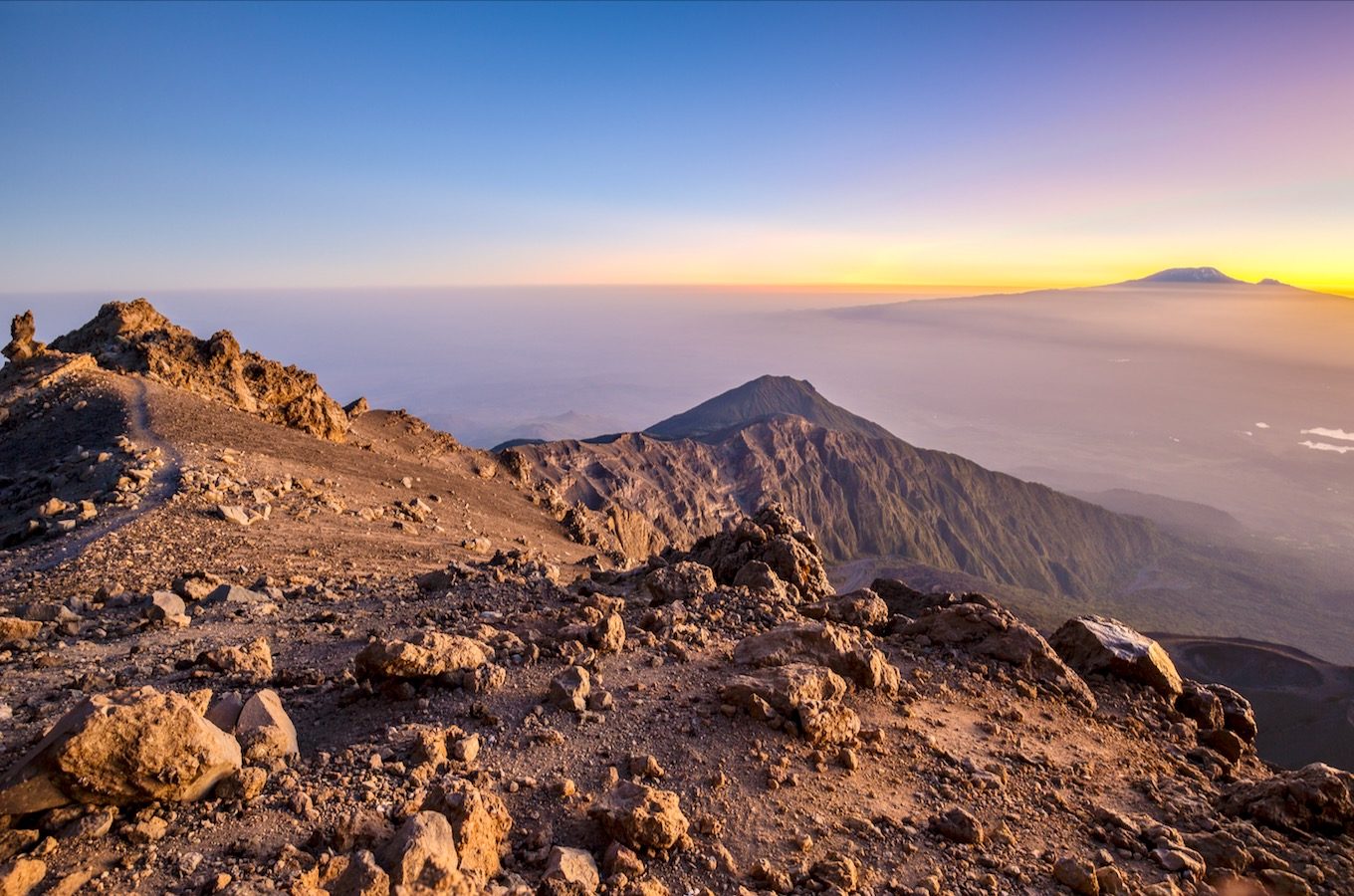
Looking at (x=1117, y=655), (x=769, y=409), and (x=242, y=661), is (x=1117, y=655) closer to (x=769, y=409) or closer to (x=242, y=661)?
(x=242, y=661)

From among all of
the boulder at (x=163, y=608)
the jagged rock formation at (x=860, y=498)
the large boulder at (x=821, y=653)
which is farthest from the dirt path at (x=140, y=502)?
the jagged rock formation at (x=860, y=498)

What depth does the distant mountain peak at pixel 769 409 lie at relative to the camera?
4860 inches

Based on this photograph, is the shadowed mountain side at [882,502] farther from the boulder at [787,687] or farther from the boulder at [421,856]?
the boulder at [421,856]

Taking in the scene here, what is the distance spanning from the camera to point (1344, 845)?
20.7 ft

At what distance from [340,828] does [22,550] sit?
11.3m

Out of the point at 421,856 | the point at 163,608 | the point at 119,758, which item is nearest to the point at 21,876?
the point at 119,758

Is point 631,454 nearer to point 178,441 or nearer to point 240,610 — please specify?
point 178,441

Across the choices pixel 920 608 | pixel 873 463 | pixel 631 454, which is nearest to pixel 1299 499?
pixel 873 463

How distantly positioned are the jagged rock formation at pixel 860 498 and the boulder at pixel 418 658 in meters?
59.6

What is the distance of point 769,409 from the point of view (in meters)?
130

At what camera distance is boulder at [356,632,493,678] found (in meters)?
6.45

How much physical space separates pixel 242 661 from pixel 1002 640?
8.90 metres

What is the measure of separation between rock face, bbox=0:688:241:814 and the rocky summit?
0.02 metres

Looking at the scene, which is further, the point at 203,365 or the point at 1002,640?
the point at 203,365
